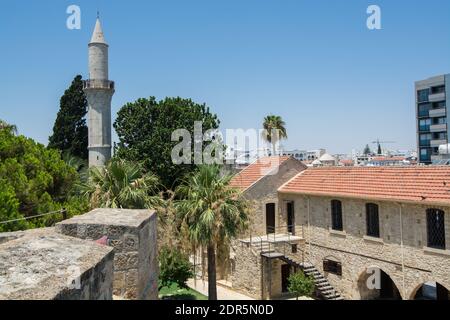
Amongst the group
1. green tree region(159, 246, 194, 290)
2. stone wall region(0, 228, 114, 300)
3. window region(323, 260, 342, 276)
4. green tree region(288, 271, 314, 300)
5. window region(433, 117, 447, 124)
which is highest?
window region(433, 117, 447, 124)

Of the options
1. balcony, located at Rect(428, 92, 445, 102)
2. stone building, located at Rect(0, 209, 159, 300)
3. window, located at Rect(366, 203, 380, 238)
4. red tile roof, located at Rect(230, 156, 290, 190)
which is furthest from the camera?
balcony, located at Rect(428, 92, 445, 102)

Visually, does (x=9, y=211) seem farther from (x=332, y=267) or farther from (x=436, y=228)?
(x=436, y=228)

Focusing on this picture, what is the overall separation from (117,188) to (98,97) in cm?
2600

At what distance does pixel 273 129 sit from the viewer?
54500 mm

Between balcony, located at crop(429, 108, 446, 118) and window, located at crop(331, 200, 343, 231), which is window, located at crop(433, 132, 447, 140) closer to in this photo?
balcony, located at crop(429, 108, 446, 118)

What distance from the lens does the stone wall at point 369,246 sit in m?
18.6

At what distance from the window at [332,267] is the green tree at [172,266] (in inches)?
334

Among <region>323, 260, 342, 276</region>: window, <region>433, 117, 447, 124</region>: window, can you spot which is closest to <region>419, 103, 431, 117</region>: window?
<region>433, 117, 447, 124</region>: window

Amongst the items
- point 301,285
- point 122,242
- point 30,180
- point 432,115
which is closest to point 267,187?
point 301,285

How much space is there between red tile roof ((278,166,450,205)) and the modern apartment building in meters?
49.7

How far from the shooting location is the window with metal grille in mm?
18000
